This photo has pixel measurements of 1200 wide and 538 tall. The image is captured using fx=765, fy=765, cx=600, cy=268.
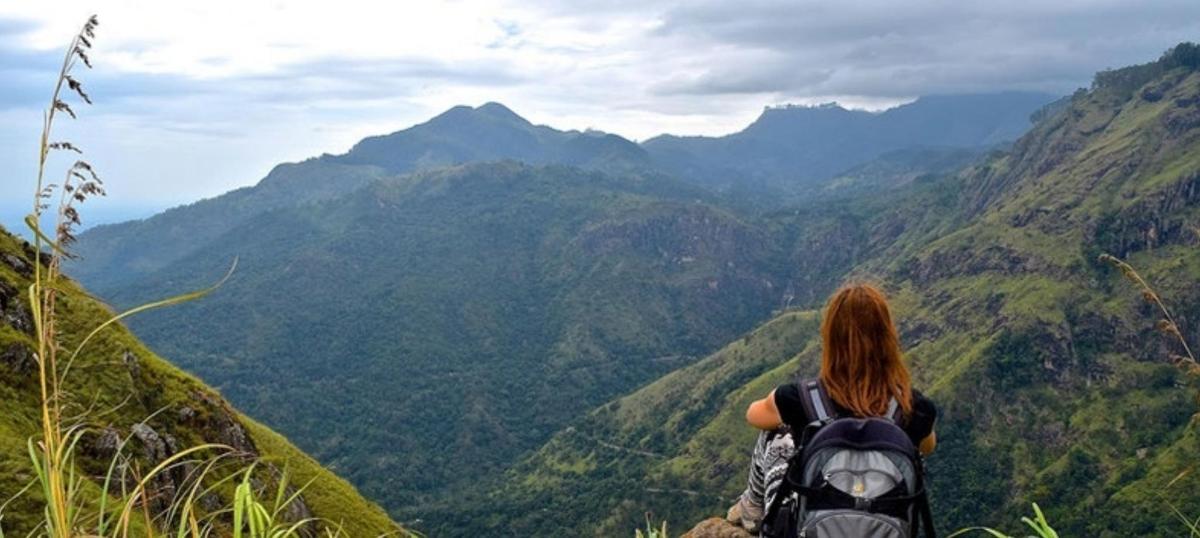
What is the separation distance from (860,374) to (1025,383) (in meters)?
150

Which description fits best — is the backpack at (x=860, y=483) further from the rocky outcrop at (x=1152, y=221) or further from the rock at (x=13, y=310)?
the rocky outcrop at (x=1152, y=221)

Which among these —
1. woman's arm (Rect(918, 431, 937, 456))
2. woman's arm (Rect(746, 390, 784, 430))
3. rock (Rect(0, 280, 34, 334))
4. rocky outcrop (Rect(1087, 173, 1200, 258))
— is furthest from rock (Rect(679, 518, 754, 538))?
rocky outcrop (Rect(1087, 173, 1200, 258))

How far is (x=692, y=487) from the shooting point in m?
138

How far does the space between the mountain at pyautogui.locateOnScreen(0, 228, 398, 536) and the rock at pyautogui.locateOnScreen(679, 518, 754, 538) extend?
10704 mm

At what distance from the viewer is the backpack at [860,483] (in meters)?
4.36

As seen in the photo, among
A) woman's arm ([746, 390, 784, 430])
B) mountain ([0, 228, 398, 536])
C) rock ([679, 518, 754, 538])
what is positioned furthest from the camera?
mountain ([0, 228, 398, 536])

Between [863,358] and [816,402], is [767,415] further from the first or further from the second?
[863,358]

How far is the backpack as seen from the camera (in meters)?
4.36

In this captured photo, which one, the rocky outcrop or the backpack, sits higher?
the backpack

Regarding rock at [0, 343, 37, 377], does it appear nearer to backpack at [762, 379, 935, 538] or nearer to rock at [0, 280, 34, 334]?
rock at [0, 280, 34, 334]

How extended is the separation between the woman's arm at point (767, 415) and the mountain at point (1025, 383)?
101195 millimetres

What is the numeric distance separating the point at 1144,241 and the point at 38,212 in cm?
18318

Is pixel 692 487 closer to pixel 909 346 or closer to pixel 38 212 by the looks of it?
pixel 909 346

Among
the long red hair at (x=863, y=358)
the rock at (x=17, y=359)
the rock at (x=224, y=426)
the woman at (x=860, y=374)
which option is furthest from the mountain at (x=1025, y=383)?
the long red hair at (x=863, y=358)
